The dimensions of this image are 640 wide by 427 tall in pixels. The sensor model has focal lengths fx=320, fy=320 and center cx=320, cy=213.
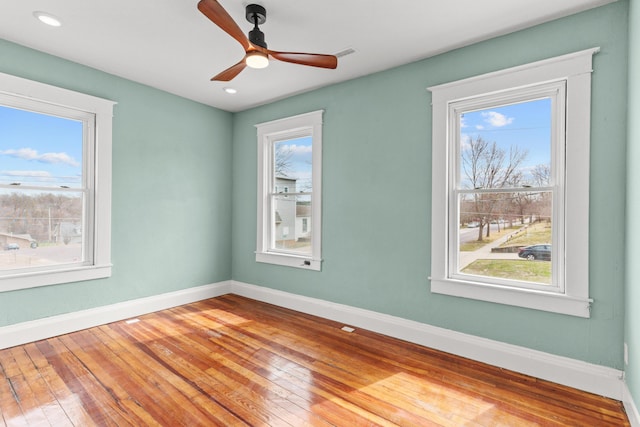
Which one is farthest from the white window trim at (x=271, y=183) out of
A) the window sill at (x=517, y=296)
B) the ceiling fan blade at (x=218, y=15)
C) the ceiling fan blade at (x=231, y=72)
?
the ceiling fan blade at (x=218, y=15)

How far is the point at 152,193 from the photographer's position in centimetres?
402

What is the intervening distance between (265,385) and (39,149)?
320 centimetres

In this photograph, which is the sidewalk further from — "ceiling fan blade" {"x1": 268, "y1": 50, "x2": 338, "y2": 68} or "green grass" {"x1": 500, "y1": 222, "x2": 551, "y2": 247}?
"ceiling fan blade" {"x1": 268, "y1": 50, "x2": 338, "y2": 68}

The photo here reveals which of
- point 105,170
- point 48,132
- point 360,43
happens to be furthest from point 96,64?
point 360,43

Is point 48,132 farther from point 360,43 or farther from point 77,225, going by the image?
point 360,43

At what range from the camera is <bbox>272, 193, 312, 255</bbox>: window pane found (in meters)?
4.22

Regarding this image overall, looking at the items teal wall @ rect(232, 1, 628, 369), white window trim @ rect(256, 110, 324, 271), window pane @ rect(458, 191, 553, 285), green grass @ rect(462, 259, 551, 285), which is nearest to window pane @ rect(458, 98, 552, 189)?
window pane @ rect(458, 191, 553, 285)

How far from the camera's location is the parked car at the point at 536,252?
2.57 meters

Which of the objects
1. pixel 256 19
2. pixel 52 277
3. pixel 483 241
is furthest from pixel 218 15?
pixel 52 277

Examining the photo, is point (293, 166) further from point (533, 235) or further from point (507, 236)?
point (533, 235)

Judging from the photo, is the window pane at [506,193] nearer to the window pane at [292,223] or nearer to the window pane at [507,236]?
the window pane at [507,236]

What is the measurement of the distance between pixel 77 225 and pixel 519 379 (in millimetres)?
4439

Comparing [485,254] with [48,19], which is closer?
[48,19]

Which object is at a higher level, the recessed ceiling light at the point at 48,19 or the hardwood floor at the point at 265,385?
the recessed ceiling light at the point at 48,19
